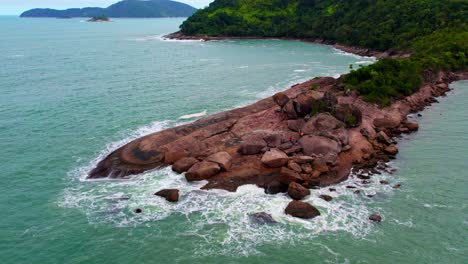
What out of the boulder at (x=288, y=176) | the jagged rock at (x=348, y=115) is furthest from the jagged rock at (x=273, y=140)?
the jagged rock at (x=348, y=115)

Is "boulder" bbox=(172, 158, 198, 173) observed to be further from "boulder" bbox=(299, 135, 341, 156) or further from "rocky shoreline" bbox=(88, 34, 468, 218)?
"boulder" bbox=(299, 135, 341, 156)

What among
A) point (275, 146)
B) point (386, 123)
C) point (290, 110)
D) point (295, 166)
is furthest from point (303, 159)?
point (386, 123)

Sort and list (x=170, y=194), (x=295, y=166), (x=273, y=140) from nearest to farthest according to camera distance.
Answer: (x=170, y=194)
(x=295, y=166)
(x=273, y=140)

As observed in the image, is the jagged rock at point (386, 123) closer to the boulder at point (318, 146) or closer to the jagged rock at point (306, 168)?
the boulder at point (318, 146)

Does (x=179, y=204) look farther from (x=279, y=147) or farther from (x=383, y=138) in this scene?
(x=383, y=138)

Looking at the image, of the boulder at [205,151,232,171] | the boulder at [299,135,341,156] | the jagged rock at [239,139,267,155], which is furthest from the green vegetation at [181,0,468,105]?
the boulder at [205,151,232,171]
